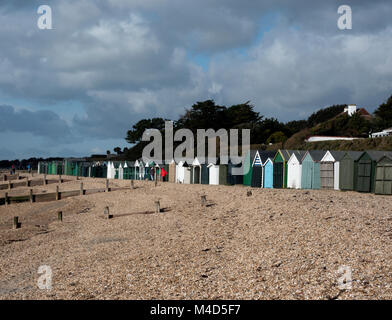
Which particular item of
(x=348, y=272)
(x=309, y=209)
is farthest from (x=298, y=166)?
(x=348, y=272)

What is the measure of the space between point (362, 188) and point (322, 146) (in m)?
22.9

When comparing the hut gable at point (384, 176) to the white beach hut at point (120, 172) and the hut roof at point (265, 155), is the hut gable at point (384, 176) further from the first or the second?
the white beach hut at point (120, 172)

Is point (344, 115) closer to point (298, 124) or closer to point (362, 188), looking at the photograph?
point (298, 124)

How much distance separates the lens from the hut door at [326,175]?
81.1 feet

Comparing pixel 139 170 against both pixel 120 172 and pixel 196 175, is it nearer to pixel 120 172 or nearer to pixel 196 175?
pixel 120 172

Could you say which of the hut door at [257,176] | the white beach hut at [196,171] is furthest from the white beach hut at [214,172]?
the hut door at [257,176]

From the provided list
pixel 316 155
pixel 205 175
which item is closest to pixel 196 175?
pixel 205 175

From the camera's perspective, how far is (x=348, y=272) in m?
8.77

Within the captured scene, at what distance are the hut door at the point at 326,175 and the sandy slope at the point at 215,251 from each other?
559cm

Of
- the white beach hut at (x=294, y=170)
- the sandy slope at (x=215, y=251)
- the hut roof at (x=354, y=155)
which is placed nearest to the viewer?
the sandy slope at (x=215, y=251)

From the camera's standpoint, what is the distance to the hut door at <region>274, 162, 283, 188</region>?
89.2 ft

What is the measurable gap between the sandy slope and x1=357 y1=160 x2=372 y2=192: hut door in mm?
3691

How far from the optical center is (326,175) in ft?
81.9

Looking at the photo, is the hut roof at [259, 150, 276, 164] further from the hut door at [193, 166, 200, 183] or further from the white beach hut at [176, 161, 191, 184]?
the white beach hut at [176, 161, 191, 184]
